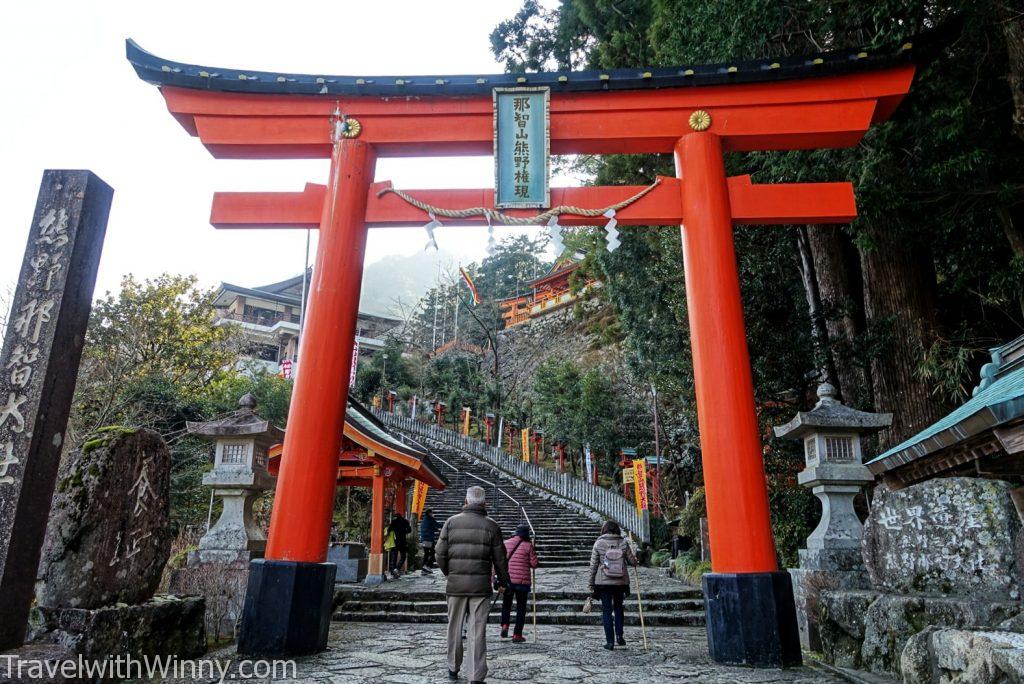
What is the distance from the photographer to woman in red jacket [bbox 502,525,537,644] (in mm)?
7211

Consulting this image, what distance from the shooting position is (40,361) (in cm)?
396

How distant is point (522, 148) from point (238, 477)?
556 cm

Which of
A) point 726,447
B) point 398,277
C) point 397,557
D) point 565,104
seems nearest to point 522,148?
point 565,104

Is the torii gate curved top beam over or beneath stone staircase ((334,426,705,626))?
over

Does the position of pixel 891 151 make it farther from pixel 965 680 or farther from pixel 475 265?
pixel 475 265

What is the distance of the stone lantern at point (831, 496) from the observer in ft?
19.9

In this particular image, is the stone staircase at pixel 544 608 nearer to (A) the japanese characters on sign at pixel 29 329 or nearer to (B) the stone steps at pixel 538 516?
(B) the stone steps at pixel 538 516

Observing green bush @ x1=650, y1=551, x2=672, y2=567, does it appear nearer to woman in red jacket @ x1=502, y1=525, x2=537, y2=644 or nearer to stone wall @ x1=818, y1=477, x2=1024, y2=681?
woman in red jacket @ x1=502, y1=525, x2=537, y2=644

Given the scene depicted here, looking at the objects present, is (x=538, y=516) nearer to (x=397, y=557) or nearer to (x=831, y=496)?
(x=397, y=557)

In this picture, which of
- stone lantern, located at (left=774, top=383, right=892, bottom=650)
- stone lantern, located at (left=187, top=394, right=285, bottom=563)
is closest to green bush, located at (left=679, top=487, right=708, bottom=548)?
stone lantern, located at (left=774, top=383, right=892, bottom=650)

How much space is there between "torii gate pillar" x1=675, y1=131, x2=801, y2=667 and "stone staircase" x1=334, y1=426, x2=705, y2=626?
4.11m

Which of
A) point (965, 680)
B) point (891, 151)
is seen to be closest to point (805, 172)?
point (891, 151)

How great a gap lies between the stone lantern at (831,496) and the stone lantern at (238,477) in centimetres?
628

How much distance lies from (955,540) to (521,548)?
4.40 meters
